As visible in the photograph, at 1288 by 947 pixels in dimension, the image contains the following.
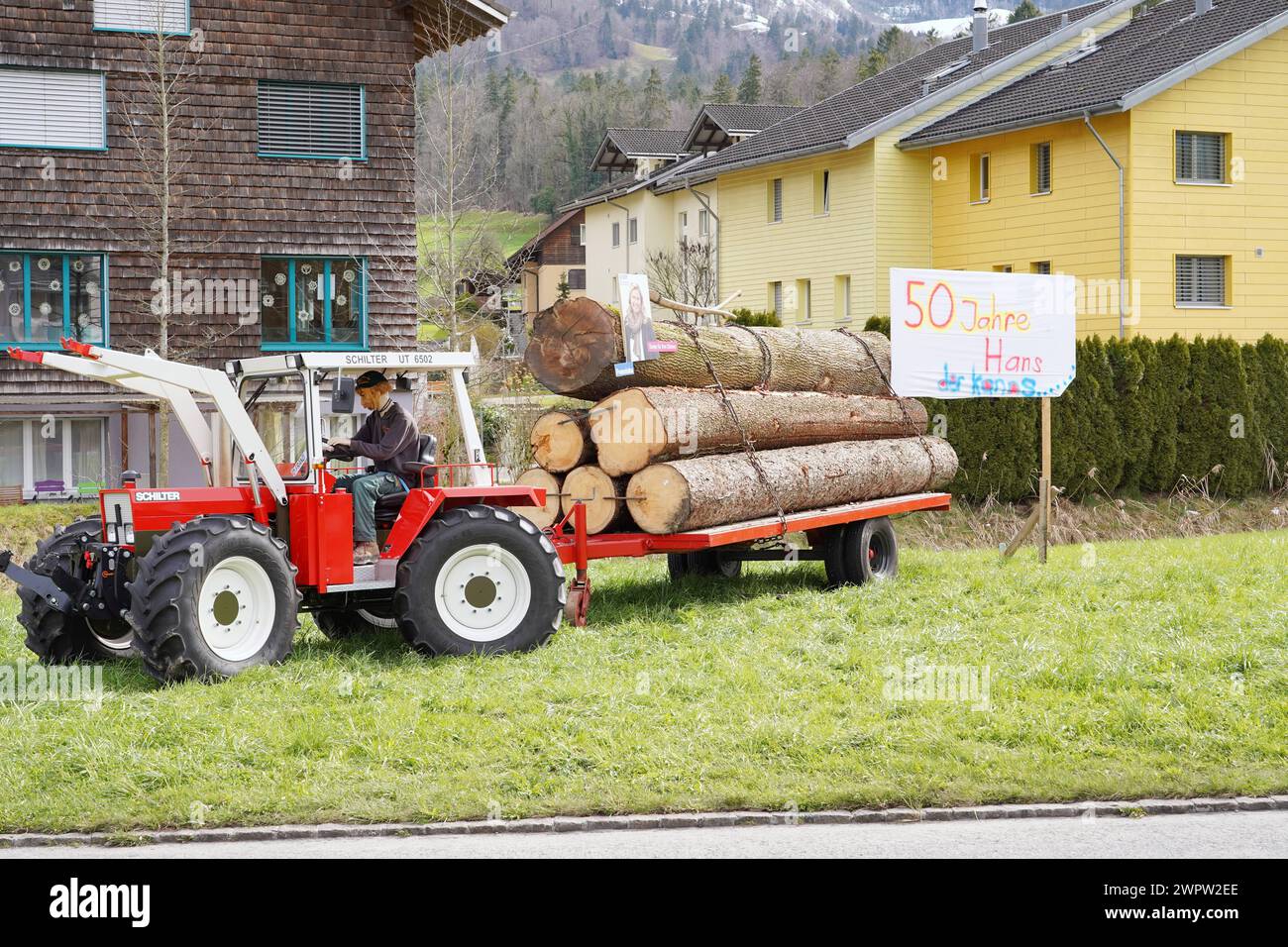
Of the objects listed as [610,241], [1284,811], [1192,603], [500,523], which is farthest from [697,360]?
[610,241]

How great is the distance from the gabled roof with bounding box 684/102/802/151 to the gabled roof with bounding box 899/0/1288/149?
59.7ft

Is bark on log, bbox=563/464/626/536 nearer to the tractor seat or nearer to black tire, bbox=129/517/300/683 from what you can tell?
the tractor seat

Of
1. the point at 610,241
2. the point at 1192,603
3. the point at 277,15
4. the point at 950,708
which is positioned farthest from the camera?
the point at 610,241

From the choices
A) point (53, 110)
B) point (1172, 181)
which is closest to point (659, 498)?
point (53, 110)

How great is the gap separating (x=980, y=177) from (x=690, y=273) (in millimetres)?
13679

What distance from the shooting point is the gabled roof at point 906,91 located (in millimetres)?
40844

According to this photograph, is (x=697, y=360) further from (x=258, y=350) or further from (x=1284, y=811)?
(x=258, y=350)

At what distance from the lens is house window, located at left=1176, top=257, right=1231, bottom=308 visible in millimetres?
34344

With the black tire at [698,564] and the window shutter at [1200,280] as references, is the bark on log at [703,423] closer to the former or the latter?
the black tire at [698,564]

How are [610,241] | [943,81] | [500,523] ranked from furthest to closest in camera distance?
[610,241] → [943,81] → [500,523]

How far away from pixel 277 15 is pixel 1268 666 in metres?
24.3

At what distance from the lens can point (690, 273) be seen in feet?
167

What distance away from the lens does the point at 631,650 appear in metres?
11.8

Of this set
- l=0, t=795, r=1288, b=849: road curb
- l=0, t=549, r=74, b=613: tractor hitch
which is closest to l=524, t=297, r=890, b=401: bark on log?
l=0, t=549, r=74, b=613: tractor hitch
